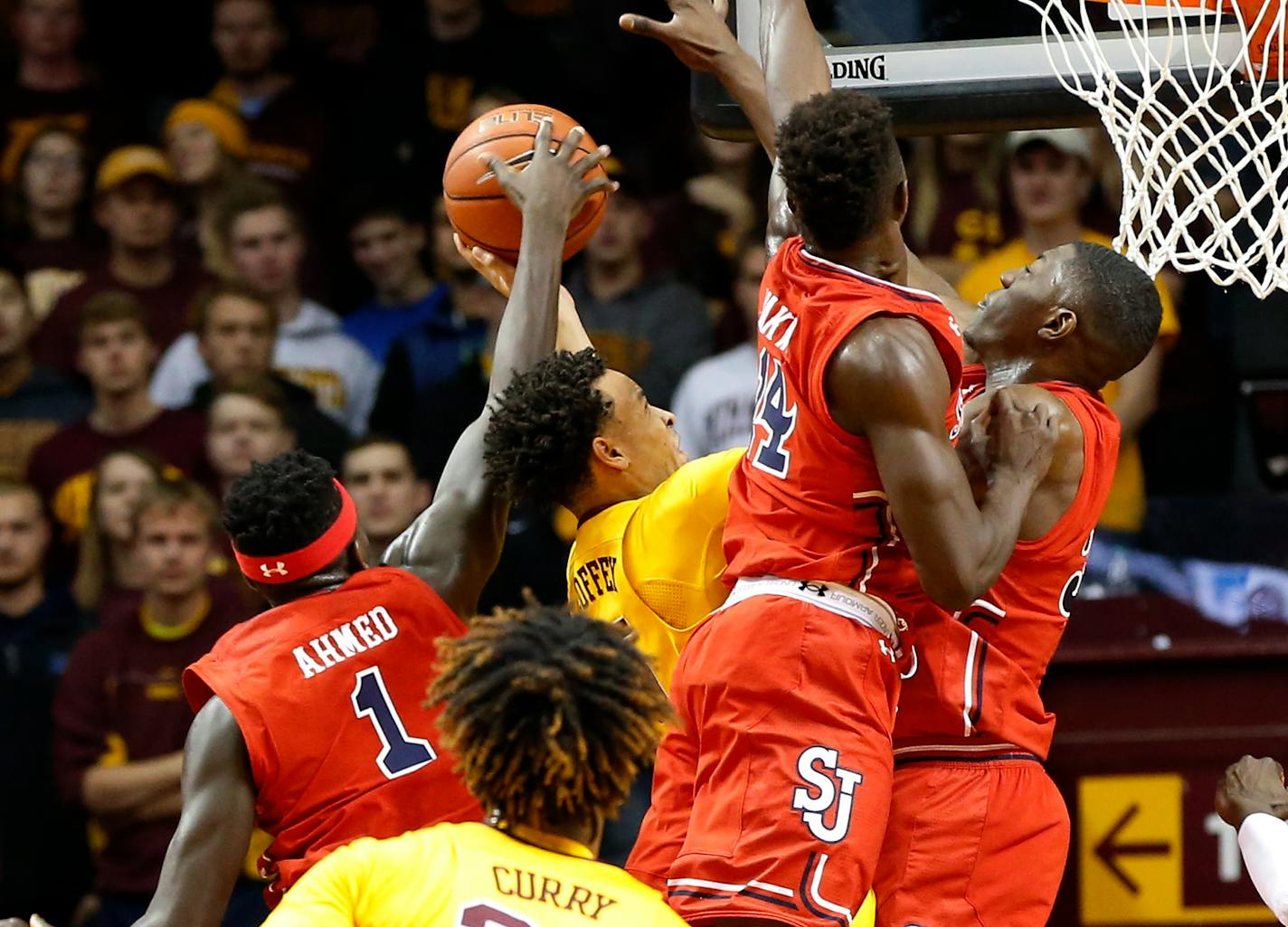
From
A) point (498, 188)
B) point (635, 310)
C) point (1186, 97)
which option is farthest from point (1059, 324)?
point (635, 310)

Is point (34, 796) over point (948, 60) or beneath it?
beneath

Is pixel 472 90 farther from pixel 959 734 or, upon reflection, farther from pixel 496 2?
pixel 959 734

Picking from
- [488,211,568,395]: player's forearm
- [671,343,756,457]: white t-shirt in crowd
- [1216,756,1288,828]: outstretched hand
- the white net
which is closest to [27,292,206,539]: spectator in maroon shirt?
[671,343,756,457]: white t-shirt in crowd

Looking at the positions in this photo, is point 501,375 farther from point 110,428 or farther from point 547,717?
point 110,428

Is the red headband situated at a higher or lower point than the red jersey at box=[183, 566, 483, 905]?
higher

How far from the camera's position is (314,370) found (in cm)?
735

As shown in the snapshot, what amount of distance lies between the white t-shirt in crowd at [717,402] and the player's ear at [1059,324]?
293 cm

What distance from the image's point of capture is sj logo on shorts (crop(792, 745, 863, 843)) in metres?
3.46

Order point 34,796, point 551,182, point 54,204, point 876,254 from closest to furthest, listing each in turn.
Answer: point 876,254 < point 551,182 < point 34,796 < point 54,204

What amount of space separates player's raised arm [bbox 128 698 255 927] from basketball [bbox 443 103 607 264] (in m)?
1.28

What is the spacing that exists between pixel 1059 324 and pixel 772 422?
61 centimetres

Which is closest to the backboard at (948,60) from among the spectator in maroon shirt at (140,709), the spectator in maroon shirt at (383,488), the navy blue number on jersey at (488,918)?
the navy blue number on jersey at (488,918)

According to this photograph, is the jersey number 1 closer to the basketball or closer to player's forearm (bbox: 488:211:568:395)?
player's forearm (bbox: 488:211:568:395)

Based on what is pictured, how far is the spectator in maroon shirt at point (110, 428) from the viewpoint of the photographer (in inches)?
280
